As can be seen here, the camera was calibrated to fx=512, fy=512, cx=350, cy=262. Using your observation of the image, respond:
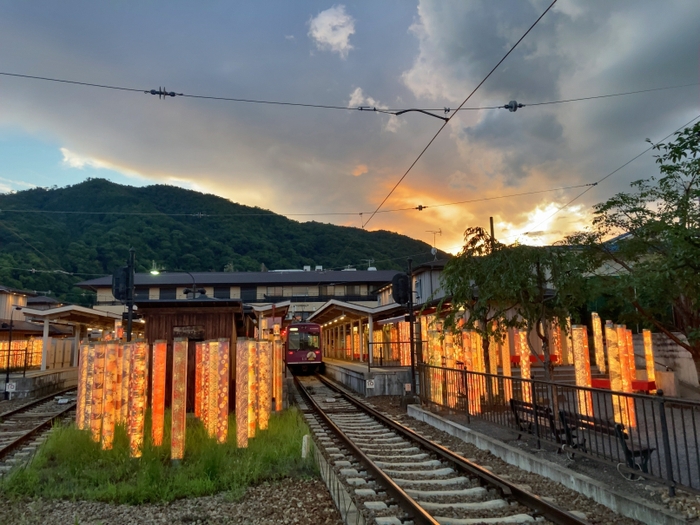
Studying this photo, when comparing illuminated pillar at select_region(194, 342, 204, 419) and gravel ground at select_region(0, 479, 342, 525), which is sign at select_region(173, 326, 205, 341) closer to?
illuminated pillar at select_region(194, 342, 204, 419)

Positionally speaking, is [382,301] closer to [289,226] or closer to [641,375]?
[641,375]

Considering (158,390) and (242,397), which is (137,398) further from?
(242,397)

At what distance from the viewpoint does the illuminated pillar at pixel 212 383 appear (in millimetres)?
8375

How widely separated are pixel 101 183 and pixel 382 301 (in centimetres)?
5359

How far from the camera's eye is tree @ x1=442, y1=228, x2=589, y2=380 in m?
10.8

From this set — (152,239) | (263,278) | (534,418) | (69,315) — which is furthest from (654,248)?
(152,239)

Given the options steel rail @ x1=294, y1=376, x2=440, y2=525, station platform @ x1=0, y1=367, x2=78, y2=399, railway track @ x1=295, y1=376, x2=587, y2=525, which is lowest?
railway track @ x1=295, y1=376, x2=587, y2=525

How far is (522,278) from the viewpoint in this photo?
10.8 meters

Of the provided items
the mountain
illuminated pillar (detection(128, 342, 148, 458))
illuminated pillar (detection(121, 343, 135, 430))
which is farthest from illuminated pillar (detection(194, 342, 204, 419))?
the mountain

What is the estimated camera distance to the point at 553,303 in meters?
11.6

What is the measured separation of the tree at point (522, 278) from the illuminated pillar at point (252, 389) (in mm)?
5299

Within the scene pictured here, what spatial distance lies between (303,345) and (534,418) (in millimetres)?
24468

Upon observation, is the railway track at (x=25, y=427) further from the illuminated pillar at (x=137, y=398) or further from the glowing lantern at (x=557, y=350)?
the glowing lantern at (x=557, y=350)

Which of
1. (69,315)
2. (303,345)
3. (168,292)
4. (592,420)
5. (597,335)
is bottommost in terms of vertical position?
(592,420)
